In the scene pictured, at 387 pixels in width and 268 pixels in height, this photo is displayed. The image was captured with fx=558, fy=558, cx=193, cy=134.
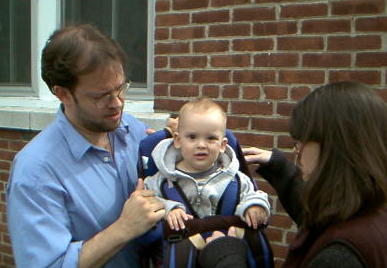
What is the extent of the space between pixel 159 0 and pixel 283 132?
124 centimetres

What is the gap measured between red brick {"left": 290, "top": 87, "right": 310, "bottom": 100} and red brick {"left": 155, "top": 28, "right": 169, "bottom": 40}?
0.99 m

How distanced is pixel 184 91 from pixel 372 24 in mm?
1261

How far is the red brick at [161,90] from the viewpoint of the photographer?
3.71m

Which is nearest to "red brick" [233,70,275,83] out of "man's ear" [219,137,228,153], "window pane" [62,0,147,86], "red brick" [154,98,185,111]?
"red brick" [154,98,185,111]

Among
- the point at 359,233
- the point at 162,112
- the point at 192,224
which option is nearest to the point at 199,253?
the point at 192,224

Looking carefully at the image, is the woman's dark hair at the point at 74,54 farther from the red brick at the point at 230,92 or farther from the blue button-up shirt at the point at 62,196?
the red brick at the point at 230,92

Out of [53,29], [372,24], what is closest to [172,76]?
[372,24]

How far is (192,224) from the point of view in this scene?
2.01m

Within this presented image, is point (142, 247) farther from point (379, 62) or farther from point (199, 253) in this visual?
point (379, 62)

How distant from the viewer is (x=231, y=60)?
3385 mm

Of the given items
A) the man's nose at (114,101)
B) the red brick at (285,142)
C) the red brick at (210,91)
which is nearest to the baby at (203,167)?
the man's nose at (114,101)

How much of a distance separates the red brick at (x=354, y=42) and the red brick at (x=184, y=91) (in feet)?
3.05

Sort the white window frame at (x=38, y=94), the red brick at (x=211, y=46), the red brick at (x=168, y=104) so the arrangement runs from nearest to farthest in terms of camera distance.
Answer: the red brick at (x=211, y=46) → the red brick at (x=168, y=104) → the white window frame at (x=38, y=94)

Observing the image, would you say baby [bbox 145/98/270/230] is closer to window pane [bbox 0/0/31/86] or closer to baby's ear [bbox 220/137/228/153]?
baby's ear [bbox 220/137/228/153]
